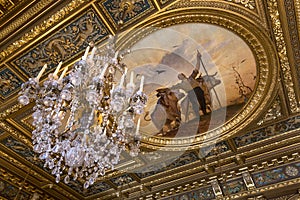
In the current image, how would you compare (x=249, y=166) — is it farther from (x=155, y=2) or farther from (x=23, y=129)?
(x=23, y=129)

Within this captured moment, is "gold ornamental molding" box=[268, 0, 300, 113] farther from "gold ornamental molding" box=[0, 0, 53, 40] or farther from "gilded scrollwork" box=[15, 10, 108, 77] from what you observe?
"gold ornamental molding" box=[0, 0, 53, 40]

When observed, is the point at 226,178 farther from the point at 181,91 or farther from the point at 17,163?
the point at 17,163

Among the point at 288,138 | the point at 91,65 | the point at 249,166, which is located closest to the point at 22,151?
the point at 91,65

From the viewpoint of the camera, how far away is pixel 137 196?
870 centimetres

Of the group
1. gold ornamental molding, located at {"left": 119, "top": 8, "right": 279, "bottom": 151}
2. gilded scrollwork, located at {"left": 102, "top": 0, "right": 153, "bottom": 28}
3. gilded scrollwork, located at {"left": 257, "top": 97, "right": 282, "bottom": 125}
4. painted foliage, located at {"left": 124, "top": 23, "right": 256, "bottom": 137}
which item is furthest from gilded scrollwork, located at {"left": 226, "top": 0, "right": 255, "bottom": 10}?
gilded scrollwork, located at {"left": 257, "top": 97, "right": 282, "bottom": 125}

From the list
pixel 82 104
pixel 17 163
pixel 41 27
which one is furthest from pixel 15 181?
pixel 41 27

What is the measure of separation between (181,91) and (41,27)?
3.30m

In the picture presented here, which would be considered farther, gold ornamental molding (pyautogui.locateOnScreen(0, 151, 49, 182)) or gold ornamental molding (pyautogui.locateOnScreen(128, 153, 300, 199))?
gold ornamental molding (pyautogui.locateOnScreen(0, 151, 49, 182))

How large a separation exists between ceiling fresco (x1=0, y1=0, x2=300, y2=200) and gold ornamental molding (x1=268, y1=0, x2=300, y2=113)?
2cm

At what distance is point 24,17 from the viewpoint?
477 cm

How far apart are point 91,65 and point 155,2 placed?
1.49m

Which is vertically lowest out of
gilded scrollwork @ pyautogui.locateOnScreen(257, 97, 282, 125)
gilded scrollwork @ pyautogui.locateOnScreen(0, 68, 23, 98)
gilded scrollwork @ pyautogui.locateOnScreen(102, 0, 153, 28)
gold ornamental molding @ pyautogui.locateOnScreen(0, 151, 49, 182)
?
gold ornamental molding @ pyautogui.locateOnScreen(0, 151, 49, 182)

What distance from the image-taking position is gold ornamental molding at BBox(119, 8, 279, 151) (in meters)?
5.02

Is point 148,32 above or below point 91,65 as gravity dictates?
above
